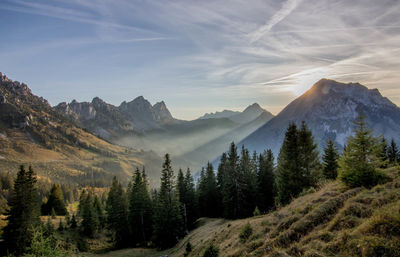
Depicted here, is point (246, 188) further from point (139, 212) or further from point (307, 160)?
point (139, 212)

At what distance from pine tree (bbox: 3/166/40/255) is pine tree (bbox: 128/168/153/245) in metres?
19.4

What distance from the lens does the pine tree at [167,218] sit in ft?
137

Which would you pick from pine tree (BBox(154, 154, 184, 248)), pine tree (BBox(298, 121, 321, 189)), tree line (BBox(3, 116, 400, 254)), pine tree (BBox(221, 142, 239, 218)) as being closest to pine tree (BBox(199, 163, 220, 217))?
tree line (BBox(3, 116, 400, 254))

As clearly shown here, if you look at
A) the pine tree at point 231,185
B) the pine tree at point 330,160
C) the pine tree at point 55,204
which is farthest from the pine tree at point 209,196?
the pine tree at point 55,204

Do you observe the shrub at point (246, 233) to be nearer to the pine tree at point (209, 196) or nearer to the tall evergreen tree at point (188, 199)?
the pine tree at point (209, 196)

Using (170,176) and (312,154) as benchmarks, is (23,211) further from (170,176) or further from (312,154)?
(312,154)

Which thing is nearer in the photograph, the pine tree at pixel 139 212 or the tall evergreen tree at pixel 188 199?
the pine tree at pixel 139 212

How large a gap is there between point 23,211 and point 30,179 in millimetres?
5200

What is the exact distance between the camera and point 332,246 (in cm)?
780

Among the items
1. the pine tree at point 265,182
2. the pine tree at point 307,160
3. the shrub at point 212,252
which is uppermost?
the pine tree at point 307,160

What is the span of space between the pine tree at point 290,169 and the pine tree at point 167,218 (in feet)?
71.8

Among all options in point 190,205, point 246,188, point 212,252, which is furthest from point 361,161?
point 190,205

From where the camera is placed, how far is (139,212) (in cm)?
5019

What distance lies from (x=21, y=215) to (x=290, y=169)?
144 ft
